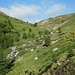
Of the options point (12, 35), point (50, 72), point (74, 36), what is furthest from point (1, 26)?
point (50, 72)

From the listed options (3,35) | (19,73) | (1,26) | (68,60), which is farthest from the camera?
(1,26)

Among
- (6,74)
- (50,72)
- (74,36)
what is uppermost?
(74,36)

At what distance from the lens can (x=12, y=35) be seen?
600ft

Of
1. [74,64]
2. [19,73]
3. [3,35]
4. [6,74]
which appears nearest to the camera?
[74,64]

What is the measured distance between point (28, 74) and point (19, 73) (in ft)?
21.3

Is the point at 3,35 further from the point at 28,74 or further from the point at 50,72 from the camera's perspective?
the point at 50,72

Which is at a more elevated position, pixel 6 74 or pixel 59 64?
pixel 59 64

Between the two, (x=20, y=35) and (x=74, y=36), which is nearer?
(x=74, y=36)

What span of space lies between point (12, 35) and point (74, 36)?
130985 millimetres

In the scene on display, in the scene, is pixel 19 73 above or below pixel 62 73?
below

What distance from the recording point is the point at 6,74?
215 feet

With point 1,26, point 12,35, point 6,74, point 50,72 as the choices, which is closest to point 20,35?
point 12,35

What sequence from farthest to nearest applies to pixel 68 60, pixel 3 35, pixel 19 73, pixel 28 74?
pixel 3 35 < pixel 19 73 < pixel 28 74 < pixel 68 60

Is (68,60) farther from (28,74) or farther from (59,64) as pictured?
(28,74)
